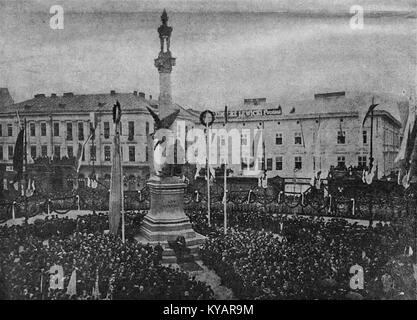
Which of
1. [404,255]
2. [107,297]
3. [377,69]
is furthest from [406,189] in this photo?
[107,297]

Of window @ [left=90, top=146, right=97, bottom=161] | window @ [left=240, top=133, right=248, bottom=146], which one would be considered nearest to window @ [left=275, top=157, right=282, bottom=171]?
window @ [left=240, top=133, right=248, bottom=146]

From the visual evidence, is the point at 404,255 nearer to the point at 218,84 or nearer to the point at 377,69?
the point at 377,69

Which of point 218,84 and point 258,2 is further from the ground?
point 258,2

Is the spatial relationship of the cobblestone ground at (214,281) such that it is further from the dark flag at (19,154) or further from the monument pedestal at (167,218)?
the dark flag at (19,154)

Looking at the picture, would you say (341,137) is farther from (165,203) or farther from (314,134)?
(165,203)

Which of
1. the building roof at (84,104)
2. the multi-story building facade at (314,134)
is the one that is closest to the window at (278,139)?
the multi-story building facade at (314,134)

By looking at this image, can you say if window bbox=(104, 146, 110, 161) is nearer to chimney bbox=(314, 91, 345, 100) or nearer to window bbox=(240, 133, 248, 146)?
window bbox=(240, 133, 248, 146)
